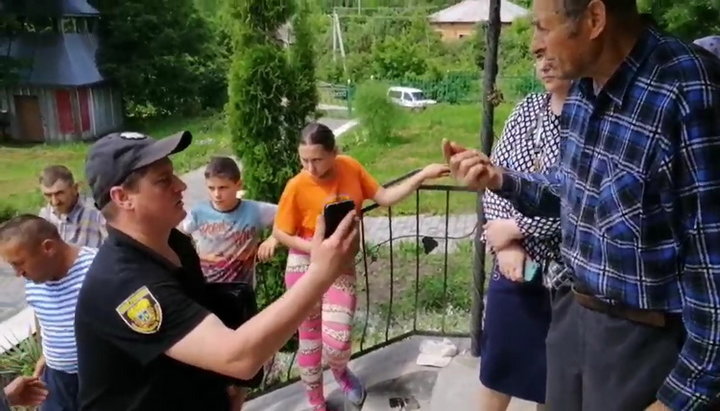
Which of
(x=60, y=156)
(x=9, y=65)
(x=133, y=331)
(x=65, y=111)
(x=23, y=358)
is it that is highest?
(x=133, y=331)

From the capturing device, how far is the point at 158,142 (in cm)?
164

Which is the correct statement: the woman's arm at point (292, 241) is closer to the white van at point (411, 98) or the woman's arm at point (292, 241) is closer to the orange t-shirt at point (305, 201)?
the orange t-shirt at point (305, 201)

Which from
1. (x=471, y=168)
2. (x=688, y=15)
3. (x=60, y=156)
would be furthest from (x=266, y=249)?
(x=60, y=156)

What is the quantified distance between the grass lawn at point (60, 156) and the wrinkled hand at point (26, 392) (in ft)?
40.0

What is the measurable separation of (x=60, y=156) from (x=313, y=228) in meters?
17.9

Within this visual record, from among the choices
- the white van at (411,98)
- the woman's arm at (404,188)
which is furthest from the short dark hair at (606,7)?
the white van at (411,98)

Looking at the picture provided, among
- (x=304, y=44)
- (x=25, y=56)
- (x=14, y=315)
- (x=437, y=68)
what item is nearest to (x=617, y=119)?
(x=304, y=44)

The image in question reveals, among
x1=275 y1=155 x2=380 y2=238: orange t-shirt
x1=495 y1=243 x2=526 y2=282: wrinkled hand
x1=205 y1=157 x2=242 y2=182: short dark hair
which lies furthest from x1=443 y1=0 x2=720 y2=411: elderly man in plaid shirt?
x1=205 y1=157 x2=242 y2=182: short dark hair

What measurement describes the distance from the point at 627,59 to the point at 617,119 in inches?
Result: 4.4

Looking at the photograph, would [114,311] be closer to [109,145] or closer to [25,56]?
[109,145]

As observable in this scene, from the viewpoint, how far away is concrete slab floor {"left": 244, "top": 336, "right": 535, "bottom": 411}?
299 cm

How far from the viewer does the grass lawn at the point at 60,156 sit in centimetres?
1491

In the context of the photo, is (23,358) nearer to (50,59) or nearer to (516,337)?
(516,337)

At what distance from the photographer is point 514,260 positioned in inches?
84.0
